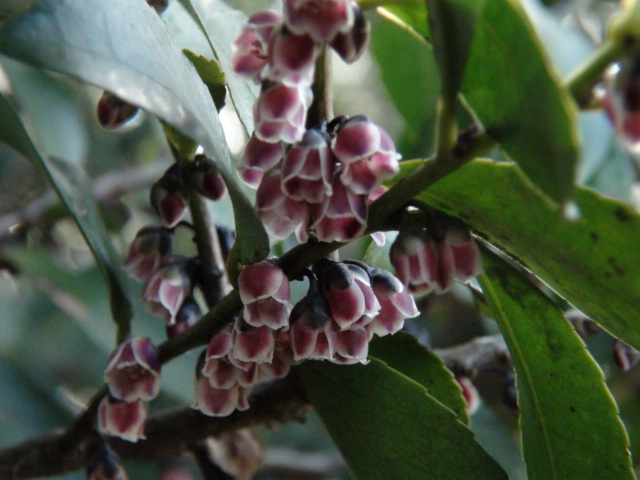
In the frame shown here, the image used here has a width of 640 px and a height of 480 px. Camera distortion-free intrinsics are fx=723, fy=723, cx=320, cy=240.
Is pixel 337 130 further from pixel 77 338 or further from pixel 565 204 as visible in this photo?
pixel 77 338

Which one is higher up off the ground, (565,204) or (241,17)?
(565,204)

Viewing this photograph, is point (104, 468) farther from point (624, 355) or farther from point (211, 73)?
point (624, 355)

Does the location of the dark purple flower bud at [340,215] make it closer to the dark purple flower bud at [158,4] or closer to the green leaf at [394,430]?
the green leaf at [394,430]

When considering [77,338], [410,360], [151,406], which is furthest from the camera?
[77,338]

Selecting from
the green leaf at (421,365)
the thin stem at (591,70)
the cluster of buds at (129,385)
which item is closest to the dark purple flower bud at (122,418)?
the cluster of buds at (129,385)

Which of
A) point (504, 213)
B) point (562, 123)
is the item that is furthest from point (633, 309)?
point (562, 123)

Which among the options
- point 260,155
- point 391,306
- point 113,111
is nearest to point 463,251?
point 391,306
